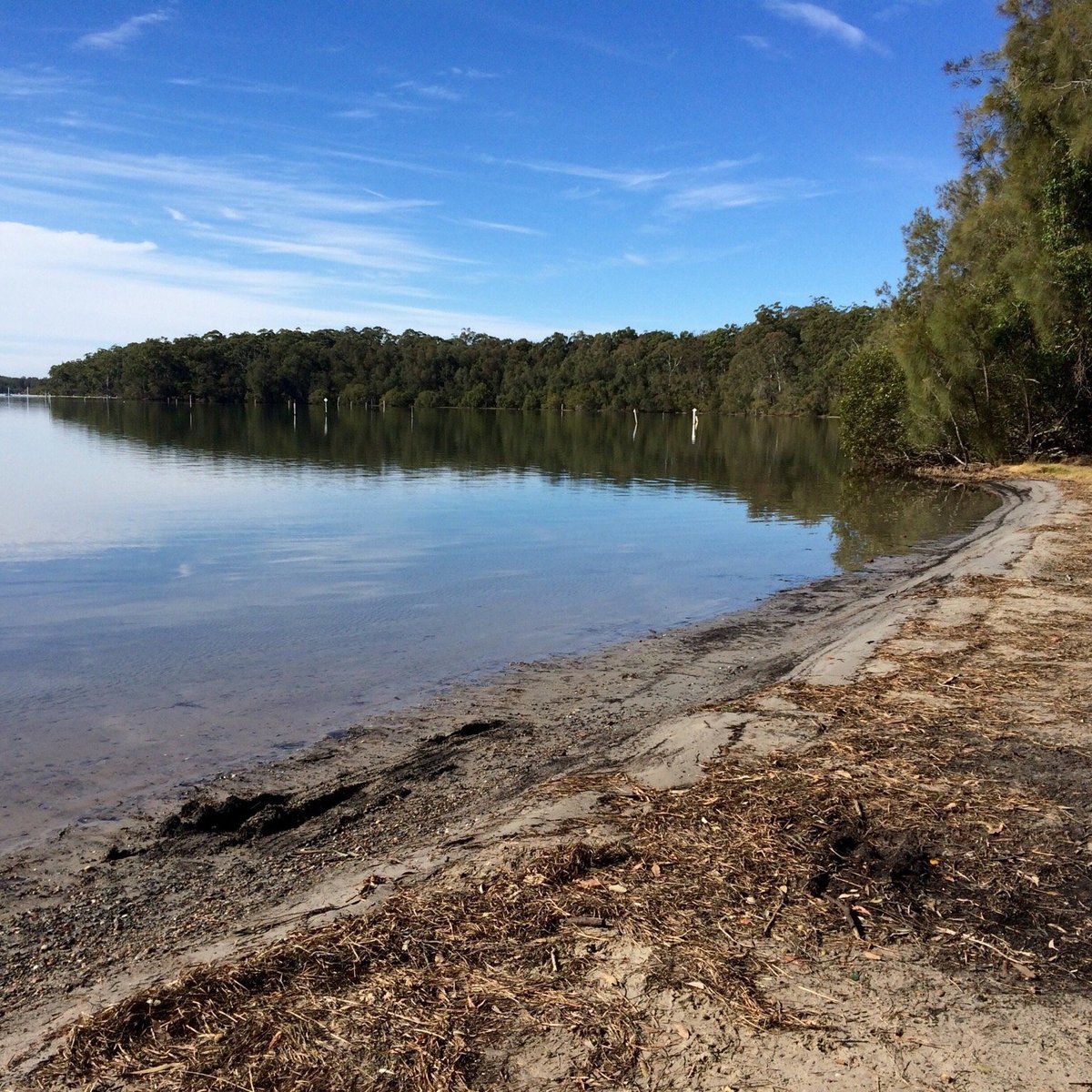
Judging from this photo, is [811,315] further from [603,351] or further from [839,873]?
[839,873]

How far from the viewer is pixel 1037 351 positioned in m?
35.9

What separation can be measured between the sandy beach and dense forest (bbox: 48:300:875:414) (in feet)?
407

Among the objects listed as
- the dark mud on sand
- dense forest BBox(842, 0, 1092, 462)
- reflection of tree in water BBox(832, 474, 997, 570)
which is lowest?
the dark mud on sand

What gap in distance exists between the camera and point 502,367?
171 meters

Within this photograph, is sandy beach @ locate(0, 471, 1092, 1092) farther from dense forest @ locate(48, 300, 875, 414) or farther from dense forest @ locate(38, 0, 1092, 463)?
dense forest @ locate(48, 300, 875, 414)

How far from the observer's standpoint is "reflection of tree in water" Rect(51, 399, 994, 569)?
26812 mm

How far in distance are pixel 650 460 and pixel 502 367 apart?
421ft

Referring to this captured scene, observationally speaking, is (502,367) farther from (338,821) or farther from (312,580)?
(338,821)

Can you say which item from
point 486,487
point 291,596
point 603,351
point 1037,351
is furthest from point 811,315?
point 291,596

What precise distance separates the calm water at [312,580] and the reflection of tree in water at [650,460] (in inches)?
11.3

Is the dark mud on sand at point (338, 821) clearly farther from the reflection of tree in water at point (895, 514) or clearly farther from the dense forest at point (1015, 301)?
the dense forest at point (1015, 301)

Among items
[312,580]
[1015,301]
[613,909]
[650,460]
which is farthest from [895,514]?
[613,909]

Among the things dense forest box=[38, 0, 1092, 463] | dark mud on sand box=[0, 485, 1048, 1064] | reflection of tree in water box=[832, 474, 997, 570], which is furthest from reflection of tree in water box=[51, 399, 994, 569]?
dark mud on sand box=[0, 485, 1048, 1064]

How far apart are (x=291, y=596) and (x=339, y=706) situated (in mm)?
5443
